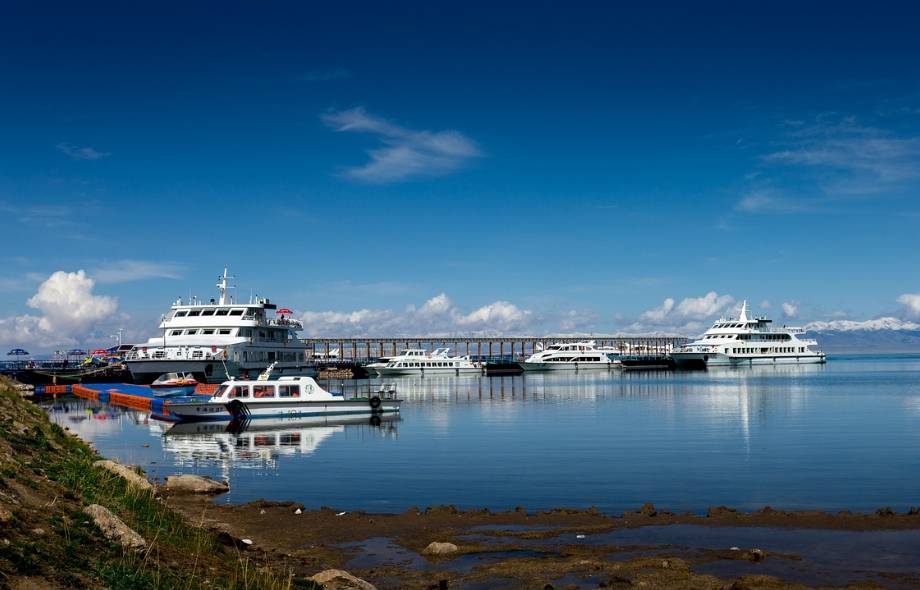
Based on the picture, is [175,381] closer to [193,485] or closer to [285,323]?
[285,323]

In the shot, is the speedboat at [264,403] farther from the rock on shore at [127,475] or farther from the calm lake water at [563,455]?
the rock on shore at [127,475]

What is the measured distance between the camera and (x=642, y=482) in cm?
2522

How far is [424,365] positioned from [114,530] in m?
108

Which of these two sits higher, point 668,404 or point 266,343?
point 266,343

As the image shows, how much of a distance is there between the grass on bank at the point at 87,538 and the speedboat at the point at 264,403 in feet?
86.7

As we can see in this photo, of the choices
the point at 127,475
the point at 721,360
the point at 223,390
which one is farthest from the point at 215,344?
the point at 721,360

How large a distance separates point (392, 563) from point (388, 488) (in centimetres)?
914

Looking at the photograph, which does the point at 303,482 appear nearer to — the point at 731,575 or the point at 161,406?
the point at 731,575

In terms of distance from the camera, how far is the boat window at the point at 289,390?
152ft

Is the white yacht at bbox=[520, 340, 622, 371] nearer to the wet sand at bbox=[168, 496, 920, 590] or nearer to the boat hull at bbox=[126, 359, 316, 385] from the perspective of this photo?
the boat hull at bbox=[126, 359, 316, 385]

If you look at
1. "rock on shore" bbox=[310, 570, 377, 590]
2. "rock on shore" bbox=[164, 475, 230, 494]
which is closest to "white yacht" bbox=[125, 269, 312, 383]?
"rock on shore" bbox=[164, 475, 230, 494]

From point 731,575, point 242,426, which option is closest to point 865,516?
point 731,575

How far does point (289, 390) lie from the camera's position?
1832 inches

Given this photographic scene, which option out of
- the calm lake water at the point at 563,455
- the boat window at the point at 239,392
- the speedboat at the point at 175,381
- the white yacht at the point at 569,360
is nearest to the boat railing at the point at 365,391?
the calm lake water at the point at 563,455
